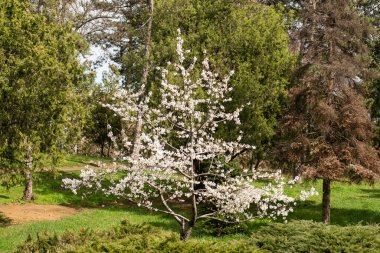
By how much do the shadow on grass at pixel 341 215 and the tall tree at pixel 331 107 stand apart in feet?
6.57

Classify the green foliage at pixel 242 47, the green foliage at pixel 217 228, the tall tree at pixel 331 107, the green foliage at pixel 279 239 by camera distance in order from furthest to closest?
the green foliage at pixel 242 47, the tall tree at pixel 331 107, the green foliage at pixel 217 228, the green foliage at pixel 279 239

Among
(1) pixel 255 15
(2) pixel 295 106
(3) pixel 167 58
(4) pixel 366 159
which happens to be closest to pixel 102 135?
(3) pixel 167 58

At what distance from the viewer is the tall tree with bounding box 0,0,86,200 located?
15.5 metres

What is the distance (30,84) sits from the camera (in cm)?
1598

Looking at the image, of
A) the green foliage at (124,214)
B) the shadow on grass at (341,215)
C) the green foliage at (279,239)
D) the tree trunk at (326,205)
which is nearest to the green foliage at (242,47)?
the tree trunk at (326,205)

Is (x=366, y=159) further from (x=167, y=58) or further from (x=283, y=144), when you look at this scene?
(x=167, y=58)

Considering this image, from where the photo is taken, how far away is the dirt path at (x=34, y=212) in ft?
64.5

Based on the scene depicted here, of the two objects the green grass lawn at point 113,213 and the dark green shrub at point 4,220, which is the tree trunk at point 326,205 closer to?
the green grass lawn at point 113,213

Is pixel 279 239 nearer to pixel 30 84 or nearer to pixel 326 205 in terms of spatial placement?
pixel 326 205

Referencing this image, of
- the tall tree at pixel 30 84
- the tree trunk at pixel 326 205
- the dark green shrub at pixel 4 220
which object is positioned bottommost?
the dark green shrub at pixel 4 220

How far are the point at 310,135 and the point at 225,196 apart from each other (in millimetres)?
10585

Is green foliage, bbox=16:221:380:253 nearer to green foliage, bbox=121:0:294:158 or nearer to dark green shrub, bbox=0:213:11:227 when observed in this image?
dark green shrub, bbox=0:213:11:227

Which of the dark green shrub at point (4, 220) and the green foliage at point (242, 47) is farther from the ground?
the green foliage at point (242, 47)

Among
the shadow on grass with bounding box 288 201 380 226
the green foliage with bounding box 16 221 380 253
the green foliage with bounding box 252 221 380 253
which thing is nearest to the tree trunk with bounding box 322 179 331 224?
the shadow on grass with bounding box 288 201 380 226
